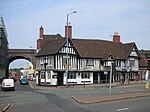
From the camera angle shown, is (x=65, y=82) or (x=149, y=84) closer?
(x=149, y=84)

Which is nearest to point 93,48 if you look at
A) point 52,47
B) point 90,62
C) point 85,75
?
point 90,62

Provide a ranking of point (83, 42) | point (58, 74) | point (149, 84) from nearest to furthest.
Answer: point (149, 84)
point (58, 74)
point (83, 42)

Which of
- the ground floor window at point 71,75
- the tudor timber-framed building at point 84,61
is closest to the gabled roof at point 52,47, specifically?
the tudor timber-framed building at point 84,61

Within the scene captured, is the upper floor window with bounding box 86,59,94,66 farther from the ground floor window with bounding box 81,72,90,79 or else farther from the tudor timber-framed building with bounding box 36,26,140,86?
the ground floor window with bounding box 81,72,90,79

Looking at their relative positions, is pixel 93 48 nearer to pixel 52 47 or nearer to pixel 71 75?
pixel 71 75

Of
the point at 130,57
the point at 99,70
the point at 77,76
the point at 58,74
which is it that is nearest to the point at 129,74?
the point at 130,57

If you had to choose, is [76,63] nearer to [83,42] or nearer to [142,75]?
[83,42]

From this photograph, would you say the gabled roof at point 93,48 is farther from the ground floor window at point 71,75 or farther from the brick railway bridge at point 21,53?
the brick railway bridge at point 21,53

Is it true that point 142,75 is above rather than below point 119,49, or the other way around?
below

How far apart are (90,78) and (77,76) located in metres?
3.28

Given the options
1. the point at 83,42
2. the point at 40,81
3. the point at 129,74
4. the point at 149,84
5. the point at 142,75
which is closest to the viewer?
the point at 149,84

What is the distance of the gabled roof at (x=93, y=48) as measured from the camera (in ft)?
171

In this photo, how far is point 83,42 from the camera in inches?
2263

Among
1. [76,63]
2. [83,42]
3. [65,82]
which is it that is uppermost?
[83,42]
